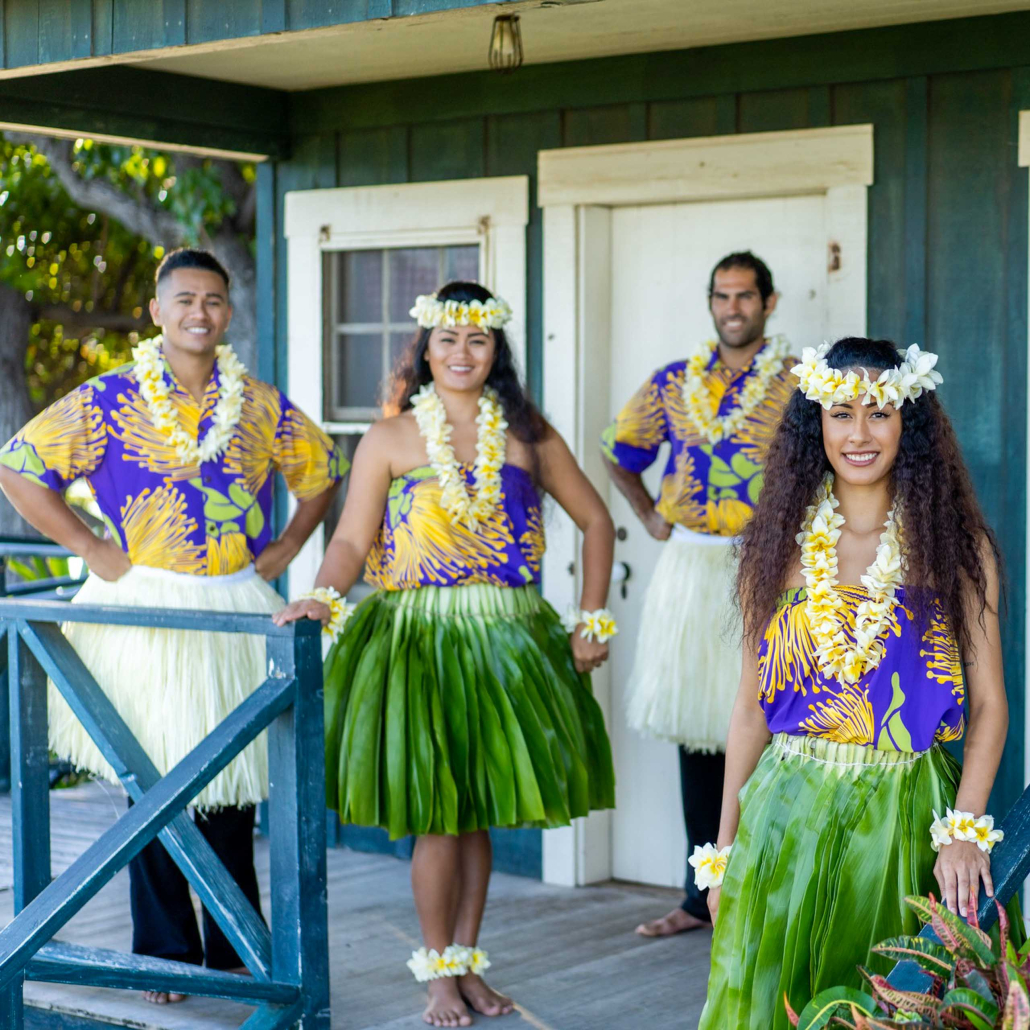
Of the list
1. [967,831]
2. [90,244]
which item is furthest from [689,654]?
[90,244]

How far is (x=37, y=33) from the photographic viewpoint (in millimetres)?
3912

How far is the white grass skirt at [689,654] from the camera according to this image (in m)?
4.28

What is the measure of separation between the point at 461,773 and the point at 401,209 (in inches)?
85.4

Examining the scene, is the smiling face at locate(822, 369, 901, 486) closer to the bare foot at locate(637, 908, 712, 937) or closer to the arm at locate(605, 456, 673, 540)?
the arm at locate(605, 456, 673, 540)

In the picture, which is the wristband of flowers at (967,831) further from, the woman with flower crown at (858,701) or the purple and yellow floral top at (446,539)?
the purple and yellow floral top at (446,539)

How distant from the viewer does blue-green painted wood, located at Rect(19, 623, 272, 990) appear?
334cm

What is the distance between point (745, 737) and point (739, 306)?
1.75 metres

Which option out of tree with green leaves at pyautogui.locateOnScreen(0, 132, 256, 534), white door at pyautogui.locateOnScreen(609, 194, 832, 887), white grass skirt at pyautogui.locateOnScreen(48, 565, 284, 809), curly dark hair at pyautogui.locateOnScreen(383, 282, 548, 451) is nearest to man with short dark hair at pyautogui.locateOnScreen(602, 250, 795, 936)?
white door at pyautogui.locateOnScreen(609, 194, 832, 887)

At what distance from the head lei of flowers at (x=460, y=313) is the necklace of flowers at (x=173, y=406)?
502mm

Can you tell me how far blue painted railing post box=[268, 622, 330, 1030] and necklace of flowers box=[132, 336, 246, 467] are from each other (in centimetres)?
68

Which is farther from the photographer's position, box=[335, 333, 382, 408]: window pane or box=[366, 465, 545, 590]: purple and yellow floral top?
box=[335, 333, 382, 408]: window pane

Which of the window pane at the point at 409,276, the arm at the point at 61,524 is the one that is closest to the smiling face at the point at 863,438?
the arm at the point at 61,524

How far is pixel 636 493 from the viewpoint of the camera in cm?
457

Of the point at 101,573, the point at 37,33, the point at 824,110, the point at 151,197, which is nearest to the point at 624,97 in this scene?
the point at 824,110
